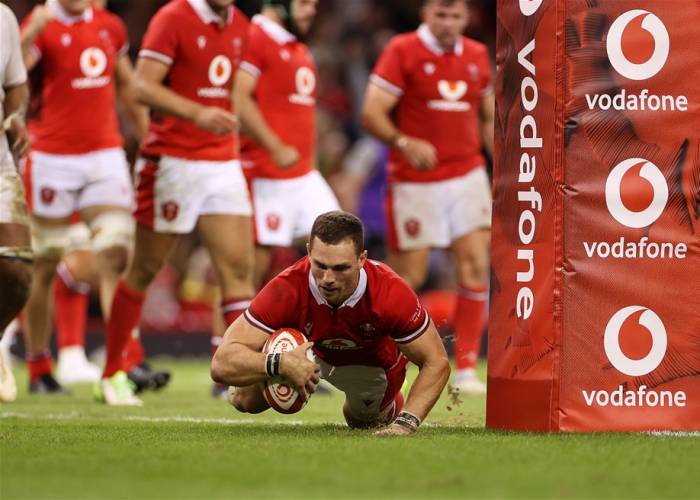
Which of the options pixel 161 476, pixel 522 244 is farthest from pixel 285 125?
pixel 161 476

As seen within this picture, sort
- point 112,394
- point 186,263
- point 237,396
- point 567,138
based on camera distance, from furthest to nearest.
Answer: point 186,263
point 112,394
point 237,396
point 567,138

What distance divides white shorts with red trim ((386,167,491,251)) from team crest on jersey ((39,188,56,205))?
8.06 ft

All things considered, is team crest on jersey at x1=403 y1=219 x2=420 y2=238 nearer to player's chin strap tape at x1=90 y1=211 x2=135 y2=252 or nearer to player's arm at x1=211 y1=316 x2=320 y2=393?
player's chin strap tape at x1=90 y1=211 x2=135 y2=252

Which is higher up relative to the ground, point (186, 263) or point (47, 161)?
point (47, 161)

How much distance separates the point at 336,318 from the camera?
21.1 ft

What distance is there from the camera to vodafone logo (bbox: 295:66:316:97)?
1053 centimetres

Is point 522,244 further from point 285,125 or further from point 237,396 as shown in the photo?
point 285,125

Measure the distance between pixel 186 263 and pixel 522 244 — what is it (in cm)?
1110

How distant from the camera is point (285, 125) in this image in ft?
34.6

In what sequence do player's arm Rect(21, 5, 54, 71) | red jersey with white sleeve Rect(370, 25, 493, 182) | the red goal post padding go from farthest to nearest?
red jersey with white sleeve Rect(370, 25, 493, 182)
player's arm Rect(21, 5, 54, 71)
the red goal post padding

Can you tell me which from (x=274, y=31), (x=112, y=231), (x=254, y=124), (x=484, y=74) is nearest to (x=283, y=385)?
(x=254, y=124)

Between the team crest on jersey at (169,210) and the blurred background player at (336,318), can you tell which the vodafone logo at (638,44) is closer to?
the blurred background player at (336,318)

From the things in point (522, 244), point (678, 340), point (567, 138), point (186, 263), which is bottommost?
point (186, 263)

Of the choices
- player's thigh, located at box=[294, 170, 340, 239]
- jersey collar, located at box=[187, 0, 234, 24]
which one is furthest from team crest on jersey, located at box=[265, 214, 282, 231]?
jersey collar, located at box=[187, 0, 234, 24]
